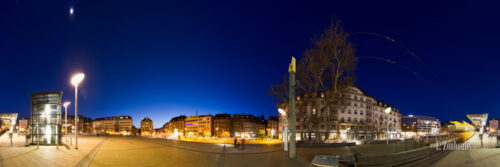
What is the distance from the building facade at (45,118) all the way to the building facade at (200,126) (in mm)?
124351

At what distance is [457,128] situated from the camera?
2196 inches

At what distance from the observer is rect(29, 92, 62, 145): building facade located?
22.7 m

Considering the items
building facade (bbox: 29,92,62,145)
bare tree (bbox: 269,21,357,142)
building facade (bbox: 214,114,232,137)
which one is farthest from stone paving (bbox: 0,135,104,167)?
building facade (bbox: 214,114,232,137)

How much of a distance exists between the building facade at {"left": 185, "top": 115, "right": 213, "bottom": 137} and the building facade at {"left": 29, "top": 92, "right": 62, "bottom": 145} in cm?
12435

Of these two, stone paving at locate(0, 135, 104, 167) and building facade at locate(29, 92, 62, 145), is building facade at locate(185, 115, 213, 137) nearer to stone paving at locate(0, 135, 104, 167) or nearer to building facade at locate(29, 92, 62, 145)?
building facade at locate(29, 92, 62, 145)

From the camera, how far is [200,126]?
158500 mm

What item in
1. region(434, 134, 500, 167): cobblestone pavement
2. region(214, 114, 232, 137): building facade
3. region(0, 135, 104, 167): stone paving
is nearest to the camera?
region(0, 135, 104, 167): stone paving

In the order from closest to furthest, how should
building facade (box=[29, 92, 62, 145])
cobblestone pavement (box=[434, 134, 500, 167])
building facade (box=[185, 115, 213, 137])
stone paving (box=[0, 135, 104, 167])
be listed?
stone paving (box=[0, 135, 104, 167]) → cobblestone pavement (box=[434, 134, 500, 167]) → building facade (box=[29, 92, 62, 145]) → building facade (box=[185, 115, 213, 137])

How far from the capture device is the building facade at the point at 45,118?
74.3ft

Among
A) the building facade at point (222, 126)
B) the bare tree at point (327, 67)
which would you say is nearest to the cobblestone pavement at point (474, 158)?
the bare tree at point (327, 67)

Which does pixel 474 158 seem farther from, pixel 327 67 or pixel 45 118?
pixel 45 118

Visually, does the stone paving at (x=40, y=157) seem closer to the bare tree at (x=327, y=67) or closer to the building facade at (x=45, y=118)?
the building facade at (x=45, y=118)

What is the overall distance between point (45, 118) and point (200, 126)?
138636mm

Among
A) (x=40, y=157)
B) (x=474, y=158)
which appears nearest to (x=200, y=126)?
(x=40, y=157)
